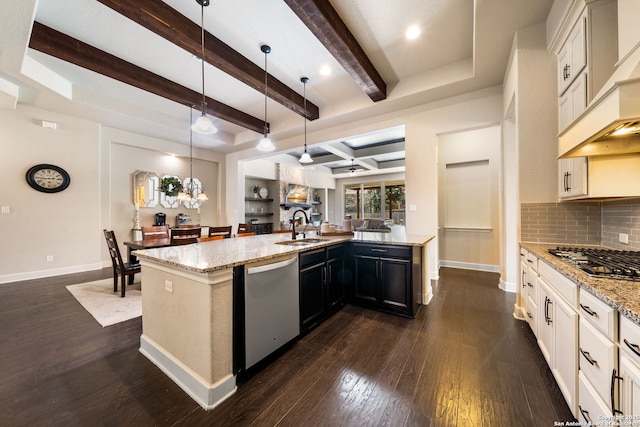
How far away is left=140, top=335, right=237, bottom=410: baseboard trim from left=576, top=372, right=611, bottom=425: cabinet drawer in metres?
1.90

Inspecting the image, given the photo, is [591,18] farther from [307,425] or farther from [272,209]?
[272,209]

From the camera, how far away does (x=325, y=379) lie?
5.64 feet

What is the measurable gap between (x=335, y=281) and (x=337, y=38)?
2.70 meters

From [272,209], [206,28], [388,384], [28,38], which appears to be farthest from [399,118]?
[272,209]

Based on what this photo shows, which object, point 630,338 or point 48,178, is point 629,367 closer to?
point 630,338

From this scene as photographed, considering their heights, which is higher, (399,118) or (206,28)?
(206,28)

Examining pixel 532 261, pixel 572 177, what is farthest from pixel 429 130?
pixel 532 261

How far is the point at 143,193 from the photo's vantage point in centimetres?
581

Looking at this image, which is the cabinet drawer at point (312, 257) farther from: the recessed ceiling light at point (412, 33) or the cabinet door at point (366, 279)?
the recessed ceiling light at point (412, 33)

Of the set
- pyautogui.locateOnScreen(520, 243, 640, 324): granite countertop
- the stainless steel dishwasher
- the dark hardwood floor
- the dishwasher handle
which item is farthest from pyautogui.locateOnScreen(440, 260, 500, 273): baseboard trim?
the dishwasher handle

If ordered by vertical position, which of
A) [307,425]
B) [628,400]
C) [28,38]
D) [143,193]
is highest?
[28,38]

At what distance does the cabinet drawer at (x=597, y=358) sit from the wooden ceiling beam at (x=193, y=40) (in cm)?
393

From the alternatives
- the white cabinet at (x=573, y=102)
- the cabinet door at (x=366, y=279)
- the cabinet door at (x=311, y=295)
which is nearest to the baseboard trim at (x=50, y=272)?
the cabinet door at (x=311, y=295)

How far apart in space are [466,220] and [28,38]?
269 inches
